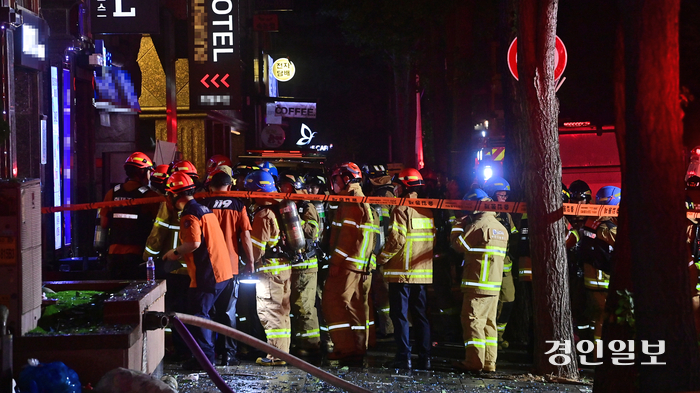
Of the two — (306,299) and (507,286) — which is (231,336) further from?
(507,286)

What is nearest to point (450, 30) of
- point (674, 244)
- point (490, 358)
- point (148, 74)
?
point (148, 74)

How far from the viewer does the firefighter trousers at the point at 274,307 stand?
806 cm

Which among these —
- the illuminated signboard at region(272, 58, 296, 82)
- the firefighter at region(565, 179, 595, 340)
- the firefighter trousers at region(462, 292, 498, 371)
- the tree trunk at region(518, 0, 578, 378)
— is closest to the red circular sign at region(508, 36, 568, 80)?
the tree trunk at region(518, 0, 578, 378)

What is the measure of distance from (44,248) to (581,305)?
862 centimetres

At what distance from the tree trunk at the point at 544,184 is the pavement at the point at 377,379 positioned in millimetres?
462

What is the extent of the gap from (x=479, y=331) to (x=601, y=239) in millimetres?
1933

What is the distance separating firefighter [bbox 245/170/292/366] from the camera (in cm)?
807

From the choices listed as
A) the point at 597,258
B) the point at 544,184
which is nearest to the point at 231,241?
the point at 544,184

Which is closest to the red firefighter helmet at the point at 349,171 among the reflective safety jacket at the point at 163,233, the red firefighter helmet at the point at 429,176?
the reflective safety jacket at the point at 163,233

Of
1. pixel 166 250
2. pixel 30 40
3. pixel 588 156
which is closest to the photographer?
pixel 30 40

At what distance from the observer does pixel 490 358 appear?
7664mm

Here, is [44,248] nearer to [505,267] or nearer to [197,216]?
[197,216]

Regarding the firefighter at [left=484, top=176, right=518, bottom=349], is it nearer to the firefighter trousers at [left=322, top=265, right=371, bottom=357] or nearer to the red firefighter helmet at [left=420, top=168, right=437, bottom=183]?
the firefighter trousers at [left=322, top=265, right=371, bottom=357]

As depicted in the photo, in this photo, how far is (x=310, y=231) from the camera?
898 centimetres
